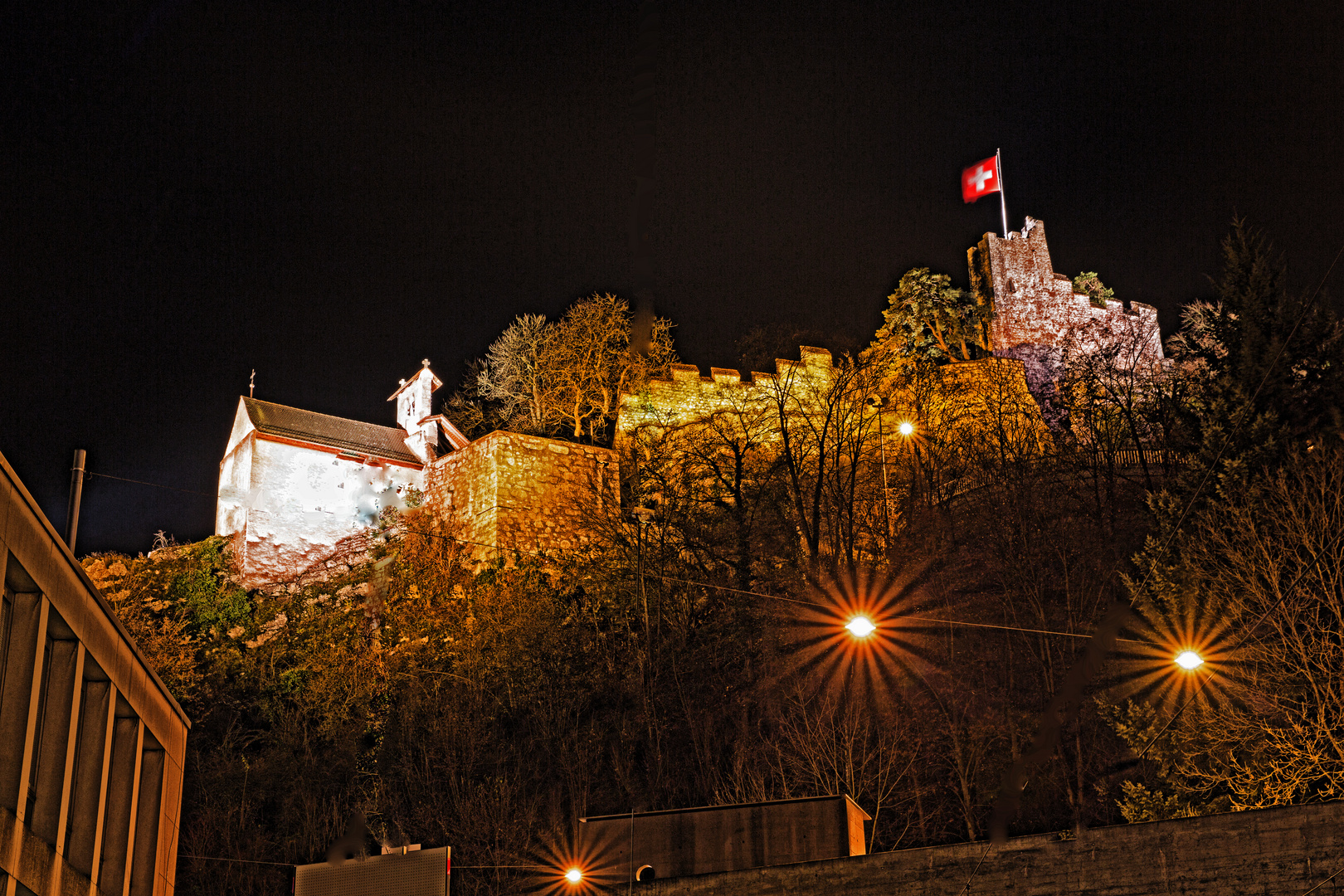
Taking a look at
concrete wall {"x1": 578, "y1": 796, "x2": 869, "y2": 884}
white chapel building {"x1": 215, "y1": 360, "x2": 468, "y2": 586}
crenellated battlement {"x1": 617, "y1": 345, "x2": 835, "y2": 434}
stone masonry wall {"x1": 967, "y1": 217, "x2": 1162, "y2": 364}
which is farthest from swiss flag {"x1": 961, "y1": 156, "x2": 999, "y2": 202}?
concrete wall {"x1": 578, "y1": 796, "x2": 869, "y2": 884}

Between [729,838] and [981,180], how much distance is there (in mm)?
36825

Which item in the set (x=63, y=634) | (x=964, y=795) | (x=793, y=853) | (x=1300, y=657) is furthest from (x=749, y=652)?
(x=63, y=634)

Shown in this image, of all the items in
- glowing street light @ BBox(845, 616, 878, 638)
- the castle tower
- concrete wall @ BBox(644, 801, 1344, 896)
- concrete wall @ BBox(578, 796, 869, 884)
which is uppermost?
the castle tower

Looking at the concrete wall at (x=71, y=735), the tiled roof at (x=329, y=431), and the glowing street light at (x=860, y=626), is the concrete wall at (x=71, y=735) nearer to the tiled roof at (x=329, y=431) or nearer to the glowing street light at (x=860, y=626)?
the glowing street light at (x=860, y=626)

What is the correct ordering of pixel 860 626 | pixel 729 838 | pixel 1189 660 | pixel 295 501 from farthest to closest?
pixel 295 501 → pixel 729 838 → pixel 860 626 → pixel 1189 660

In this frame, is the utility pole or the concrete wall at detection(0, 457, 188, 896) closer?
the concrete wall at detection(0, 457, 188, 896)

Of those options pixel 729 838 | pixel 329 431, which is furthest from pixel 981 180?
pixel 729 838

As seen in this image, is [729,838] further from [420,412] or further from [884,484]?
[420,412]

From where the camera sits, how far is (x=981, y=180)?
4794 cm

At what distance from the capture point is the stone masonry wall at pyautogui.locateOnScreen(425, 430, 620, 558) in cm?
3106

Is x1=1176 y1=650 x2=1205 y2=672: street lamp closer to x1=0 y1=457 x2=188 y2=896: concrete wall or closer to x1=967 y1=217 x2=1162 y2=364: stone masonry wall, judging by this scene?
x1=0 y1=457 x2=188 y2=896: concrete wall

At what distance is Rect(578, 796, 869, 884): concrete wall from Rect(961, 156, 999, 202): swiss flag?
35488 millimetres

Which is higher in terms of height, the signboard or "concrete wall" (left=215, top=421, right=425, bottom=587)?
"concrete wall" (left=215, top=421, right=425, bottom=587)

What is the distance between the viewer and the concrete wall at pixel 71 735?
9562 mm
